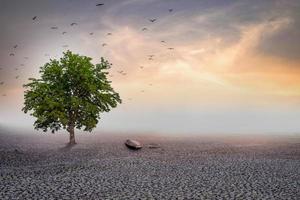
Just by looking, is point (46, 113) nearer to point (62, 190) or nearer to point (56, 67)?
point (56, 67)

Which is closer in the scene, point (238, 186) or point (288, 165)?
point (238, 186)

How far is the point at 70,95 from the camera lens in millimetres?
72000

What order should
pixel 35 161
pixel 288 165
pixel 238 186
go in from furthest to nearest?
pixel 35 161
pixel 288 165
pixel 238 186

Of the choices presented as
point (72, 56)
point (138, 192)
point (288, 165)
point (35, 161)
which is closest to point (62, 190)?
point (138, 192)

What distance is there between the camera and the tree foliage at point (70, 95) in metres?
68.6

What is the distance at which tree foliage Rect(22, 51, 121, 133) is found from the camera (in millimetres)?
68625

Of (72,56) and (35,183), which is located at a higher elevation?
(72,56)

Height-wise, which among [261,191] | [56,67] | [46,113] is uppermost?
[56,67]

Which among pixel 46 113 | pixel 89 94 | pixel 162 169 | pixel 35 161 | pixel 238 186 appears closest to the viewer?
pixel 238 186

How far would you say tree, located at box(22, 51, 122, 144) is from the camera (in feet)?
225

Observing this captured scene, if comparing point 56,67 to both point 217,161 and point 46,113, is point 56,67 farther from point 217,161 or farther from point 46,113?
point 217,161

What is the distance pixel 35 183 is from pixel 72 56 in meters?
42.3

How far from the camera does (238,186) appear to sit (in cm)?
3272

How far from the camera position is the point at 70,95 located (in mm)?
72000
